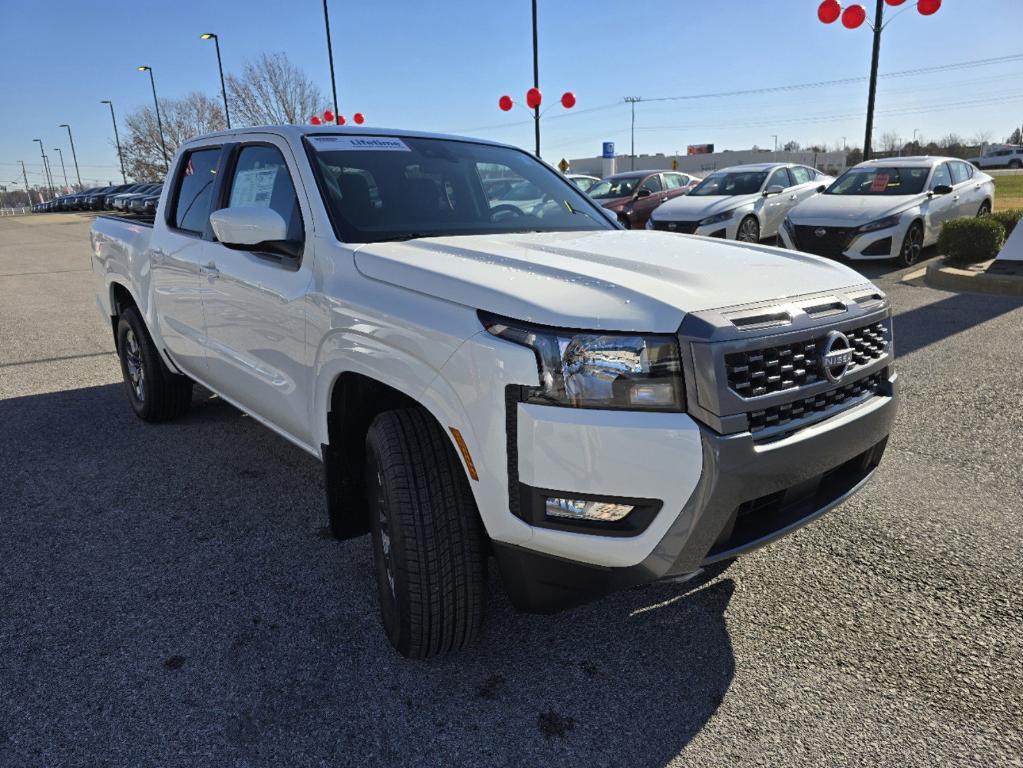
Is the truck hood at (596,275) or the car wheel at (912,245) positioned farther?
the car wheel at (912,245)

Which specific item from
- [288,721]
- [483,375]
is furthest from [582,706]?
[483,375]

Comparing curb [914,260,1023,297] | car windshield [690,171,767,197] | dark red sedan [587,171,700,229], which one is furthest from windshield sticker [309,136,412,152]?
dark red sedan [587,171,700,229]

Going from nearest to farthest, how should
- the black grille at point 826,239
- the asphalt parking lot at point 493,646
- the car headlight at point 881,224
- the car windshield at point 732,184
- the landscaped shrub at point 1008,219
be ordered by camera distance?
the asphalt parking lot at point 493,646, the car headlight at point 881,224, the black grille at point 826,239, the landscaped shrub at point 1008,219, the car windshield at point 732,184

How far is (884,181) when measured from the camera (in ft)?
38.3

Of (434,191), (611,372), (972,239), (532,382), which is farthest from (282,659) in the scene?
(972,239)

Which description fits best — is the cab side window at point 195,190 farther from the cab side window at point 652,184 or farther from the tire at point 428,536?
the cab side window at point 652,184

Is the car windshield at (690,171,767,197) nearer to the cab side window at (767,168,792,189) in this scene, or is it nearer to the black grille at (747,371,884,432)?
the cab side window at (767,168,792,189)

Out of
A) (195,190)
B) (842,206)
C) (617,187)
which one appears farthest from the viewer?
(617,187)

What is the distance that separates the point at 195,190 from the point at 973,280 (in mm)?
8816

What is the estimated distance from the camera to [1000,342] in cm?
658

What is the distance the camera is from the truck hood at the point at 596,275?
2.00 m

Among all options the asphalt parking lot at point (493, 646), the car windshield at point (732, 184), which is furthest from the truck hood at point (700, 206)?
the asphalt parking lot at point (493, 646)

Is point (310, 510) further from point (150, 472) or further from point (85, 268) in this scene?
point (85, 268)

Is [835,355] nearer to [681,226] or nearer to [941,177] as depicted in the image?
[681,226]
